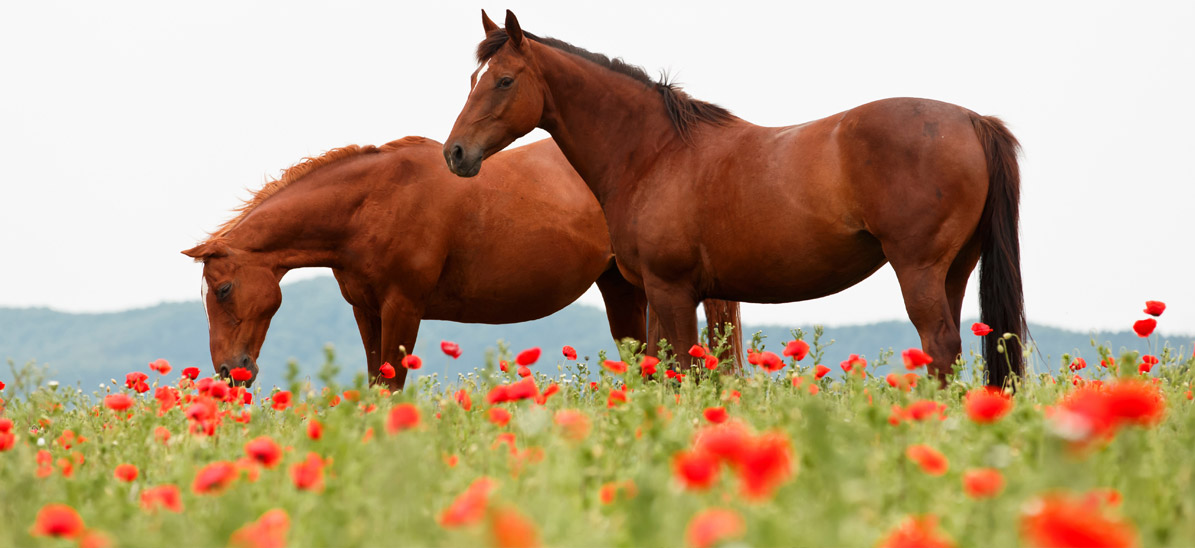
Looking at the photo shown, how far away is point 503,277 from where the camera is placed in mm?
8672

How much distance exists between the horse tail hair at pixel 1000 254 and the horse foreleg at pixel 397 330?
14.3ft

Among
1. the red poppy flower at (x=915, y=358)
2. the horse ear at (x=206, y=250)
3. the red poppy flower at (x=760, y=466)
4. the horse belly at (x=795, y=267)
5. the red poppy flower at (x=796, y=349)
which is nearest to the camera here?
the red poppy flower at (x=760, y=466)

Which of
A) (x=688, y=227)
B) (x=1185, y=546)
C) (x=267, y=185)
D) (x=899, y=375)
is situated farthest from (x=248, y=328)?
(x=1185, y=546)

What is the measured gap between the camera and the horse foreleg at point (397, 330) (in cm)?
783

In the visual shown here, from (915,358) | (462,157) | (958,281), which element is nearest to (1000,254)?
(958,281)

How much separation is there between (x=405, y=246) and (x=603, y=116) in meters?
2.20

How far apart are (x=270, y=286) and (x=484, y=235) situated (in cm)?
184

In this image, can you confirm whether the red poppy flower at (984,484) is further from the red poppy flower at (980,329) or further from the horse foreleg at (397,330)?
the horse foreleg at (397,330)

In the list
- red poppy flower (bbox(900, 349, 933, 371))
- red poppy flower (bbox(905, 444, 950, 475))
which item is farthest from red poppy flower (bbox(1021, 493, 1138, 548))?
red poppy flower (bbox(900, 349, 933, 371))

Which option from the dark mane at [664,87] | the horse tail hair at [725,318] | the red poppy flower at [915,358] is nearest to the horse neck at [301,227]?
Answer: the dark mane at [664,87]

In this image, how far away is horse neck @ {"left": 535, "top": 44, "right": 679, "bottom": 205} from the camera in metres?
6.80

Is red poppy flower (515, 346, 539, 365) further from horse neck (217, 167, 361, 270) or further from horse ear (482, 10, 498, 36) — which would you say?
horse neck (217, 167, 361, 270)

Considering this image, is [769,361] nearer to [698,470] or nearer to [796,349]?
[796,349]

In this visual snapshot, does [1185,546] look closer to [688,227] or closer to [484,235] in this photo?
[688,227]
